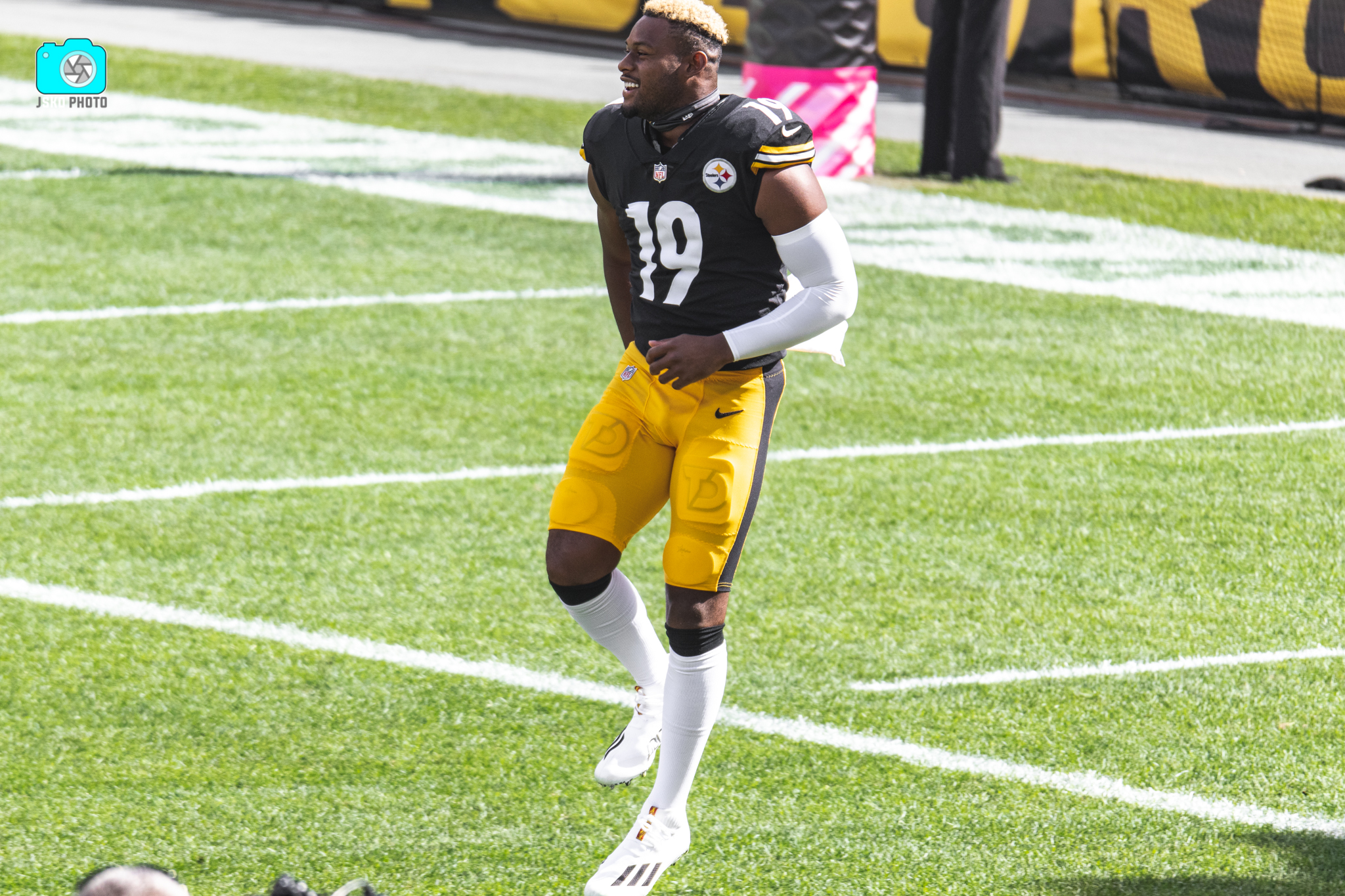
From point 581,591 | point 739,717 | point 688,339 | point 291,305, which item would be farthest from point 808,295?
point 291,305

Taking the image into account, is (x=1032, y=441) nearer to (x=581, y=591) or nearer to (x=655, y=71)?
(x=581, y=591)

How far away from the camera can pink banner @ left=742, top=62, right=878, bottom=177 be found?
15.8 meters

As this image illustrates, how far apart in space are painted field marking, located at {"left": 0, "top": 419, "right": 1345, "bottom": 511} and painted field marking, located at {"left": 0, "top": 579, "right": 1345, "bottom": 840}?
3.72ft

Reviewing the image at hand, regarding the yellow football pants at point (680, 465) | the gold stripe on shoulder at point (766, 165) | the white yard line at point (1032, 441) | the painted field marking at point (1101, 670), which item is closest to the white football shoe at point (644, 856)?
the yellow football pants at point (680, 465)

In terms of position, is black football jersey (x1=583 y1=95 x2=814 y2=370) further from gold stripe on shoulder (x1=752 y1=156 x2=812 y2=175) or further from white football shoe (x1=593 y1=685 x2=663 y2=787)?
white football shoe (x1=593 y1=685 x2=663 y2=787)

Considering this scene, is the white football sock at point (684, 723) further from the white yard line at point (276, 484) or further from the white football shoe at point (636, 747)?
the white yard line at point (276, 484)

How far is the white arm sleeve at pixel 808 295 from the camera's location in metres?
4.49

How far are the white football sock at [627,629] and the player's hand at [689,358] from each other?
71cm

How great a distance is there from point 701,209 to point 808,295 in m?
0.37

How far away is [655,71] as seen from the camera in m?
4.48

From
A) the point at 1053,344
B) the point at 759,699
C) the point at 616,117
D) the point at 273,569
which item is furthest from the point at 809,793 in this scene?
the point at 1053,344

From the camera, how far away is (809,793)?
5.21 meters

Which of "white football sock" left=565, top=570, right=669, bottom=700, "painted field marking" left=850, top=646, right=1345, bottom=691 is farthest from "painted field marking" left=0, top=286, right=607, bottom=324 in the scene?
"white football sock" left=565, top=570, right=669, bottom=700

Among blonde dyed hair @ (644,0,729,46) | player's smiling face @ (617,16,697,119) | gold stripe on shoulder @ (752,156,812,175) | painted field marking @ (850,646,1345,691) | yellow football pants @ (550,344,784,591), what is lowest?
painted field marking @ (850,646,1345,691)
